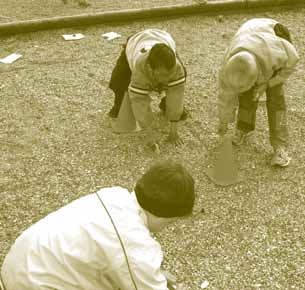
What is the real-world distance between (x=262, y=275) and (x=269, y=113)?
1.16 m

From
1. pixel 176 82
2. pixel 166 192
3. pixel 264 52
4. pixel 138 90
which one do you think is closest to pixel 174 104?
pixel 176 82

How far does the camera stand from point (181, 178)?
1.83 metres

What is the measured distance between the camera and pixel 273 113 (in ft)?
11.4

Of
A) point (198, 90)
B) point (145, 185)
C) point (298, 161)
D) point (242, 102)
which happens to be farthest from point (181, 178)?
point (198, 90)

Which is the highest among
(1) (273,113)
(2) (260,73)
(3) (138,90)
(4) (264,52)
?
(4) (264,52)

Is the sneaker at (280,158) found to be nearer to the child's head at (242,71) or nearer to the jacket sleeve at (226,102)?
the jacket sleeve at (226,102)

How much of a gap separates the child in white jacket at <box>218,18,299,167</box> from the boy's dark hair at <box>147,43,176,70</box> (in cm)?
34

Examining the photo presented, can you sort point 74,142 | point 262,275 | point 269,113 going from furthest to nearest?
1. point 74,142
2. point 269,113
3. point 262,275

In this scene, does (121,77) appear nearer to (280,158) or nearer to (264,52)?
(264,52)

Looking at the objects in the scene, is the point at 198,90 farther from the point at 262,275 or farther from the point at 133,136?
the point at 262,275

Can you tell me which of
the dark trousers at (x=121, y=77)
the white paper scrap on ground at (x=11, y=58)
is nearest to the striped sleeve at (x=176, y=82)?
the dark trousers at (x=121, y=77)

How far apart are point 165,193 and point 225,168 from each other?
1681 millimetres

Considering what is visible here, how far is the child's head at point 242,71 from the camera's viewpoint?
308cm

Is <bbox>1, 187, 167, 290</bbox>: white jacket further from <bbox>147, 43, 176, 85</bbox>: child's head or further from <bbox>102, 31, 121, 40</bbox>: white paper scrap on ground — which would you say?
<bbox>102, 31, 121, 40</bbox>: white paper scrap on ground
